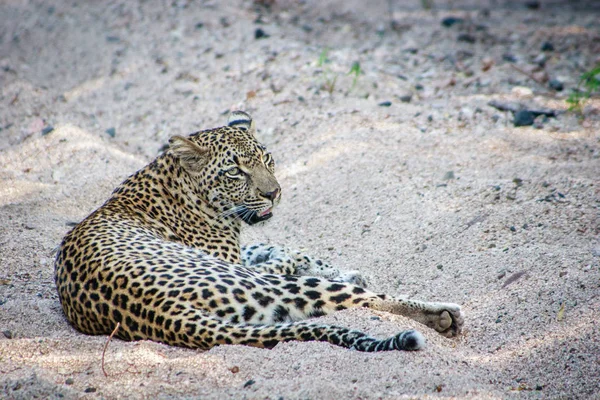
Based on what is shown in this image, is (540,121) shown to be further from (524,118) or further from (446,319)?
(446,319)

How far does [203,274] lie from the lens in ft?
16.0

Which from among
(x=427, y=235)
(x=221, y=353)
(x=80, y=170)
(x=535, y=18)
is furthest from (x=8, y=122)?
(x=535, y=18)

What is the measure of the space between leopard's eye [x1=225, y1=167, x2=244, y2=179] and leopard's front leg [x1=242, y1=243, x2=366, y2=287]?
81cm

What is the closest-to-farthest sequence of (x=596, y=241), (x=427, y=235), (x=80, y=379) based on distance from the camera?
(x=80, y=379) < (x=596, y=241) < (x=427, y=235)

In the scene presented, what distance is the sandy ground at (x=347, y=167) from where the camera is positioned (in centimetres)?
432

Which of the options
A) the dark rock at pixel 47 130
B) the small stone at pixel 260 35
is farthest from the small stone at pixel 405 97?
the dark rock at pixel 47 130

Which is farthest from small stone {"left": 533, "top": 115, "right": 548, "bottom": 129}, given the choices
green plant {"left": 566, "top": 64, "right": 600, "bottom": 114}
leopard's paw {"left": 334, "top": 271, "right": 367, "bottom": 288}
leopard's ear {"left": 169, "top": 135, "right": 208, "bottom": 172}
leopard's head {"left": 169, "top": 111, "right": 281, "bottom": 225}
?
leopard's ear {"left": 169, "top": 135, "right": 208, "bottom": 172}

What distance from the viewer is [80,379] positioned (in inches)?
166

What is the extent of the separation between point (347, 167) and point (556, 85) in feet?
12.7

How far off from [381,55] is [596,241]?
6.49 metres

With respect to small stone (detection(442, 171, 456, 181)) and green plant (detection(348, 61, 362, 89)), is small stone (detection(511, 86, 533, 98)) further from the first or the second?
small stone (detection(442, 171, 456, 181))

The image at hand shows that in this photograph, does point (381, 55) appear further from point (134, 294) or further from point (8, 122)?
point (134, 294)

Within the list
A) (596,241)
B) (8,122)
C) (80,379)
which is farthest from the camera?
(8,122)

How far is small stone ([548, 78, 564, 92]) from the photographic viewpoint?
10.1 meters
